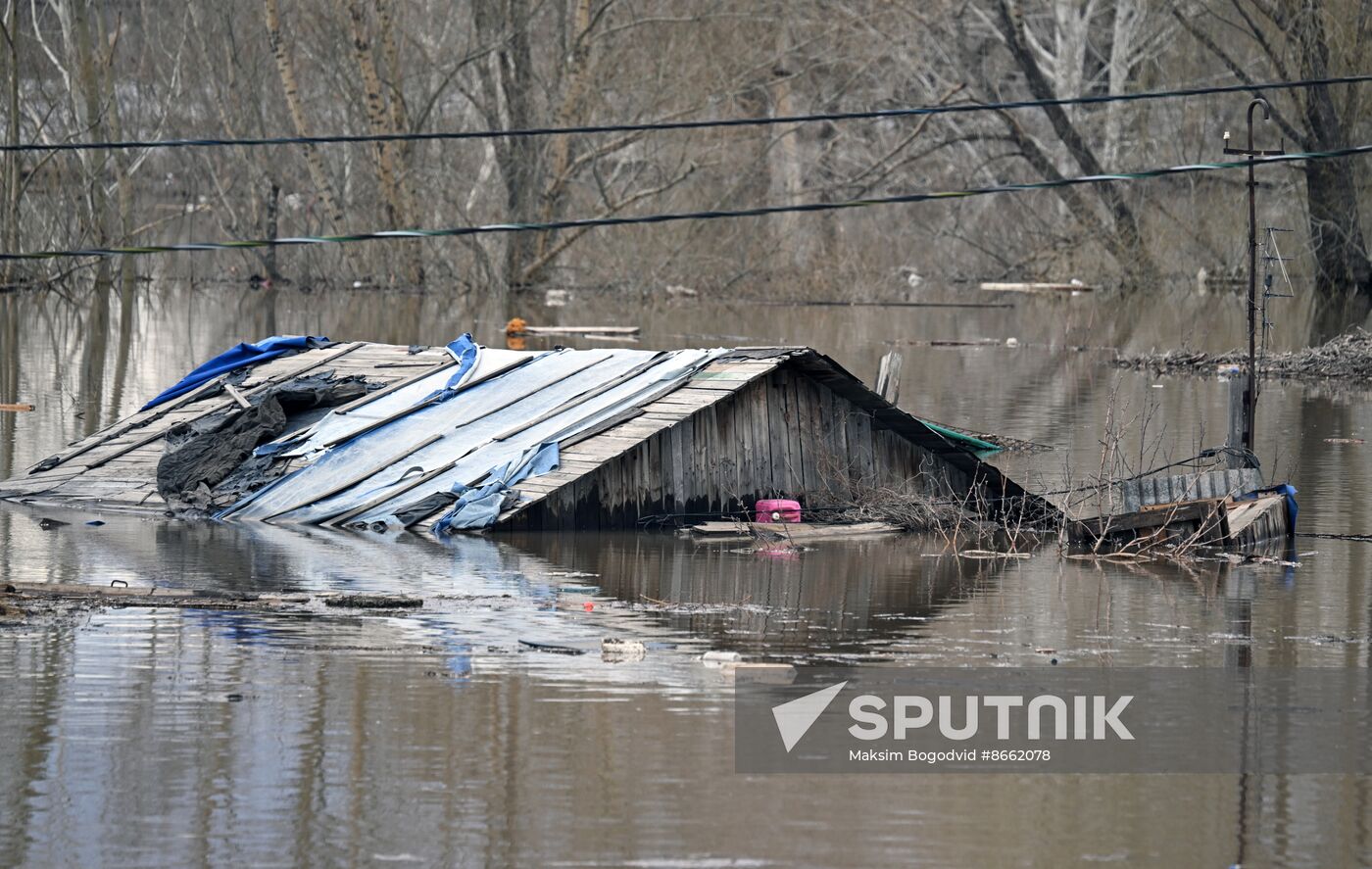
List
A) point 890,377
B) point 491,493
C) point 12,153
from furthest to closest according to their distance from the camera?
point 12,153, point 890,377, point 491,493

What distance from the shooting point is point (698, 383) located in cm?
1695

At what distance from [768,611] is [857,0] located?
4735 centimetres

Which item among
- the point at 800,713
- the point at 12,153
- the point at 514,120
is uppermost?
the point at 514,120

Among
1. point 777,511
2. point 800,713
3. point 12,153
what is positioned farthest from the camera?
point 12,153

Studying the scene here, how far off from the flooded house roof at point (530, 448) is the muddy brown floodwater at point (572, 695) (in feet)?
1.82

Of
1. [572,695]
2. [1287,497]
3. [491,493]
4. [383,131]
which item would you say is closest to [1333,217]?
[383,131]

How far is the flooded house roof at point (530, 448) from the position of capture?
16.3 metres

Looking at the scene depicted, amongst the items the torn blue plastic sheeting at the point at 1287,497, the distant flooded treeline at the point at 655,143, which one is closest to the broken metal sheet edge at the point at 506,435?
the torn blue plastic sheeting at the point at 1287,497

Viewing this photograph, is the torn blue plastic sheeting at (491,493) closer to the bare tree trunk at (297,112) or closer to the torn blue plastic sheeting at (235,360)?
the torn blue plastic sheeting at (235,360)

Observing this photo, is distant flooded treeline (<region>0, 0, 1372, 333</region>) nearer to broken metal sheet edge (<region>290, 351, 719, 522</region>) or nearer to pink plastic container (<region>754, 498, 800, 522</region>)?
broken metal sheet edge (<region>290, 351, 719, 522</region>)

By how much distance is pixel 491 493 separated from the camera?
16.1 m

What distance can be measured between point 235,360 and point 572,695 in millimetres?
11257

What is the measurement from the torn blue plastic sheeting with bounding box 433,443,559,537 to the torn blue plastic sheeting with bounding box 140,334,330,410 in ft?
16.4

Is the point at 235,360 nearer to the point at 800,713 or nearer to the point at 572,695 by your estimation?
the point at 572,695
